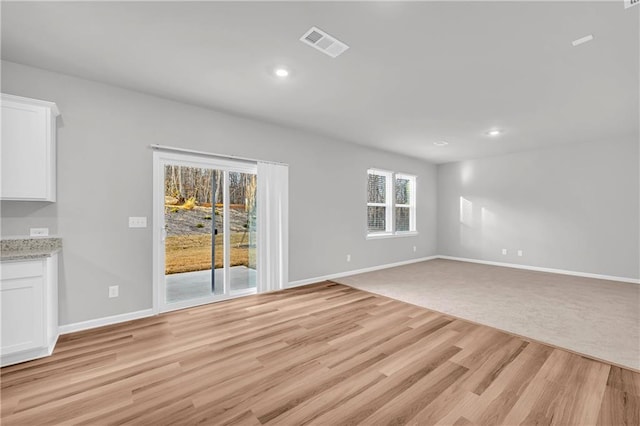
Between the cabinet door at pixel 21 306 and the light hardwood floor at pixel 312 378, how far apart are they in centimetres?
20

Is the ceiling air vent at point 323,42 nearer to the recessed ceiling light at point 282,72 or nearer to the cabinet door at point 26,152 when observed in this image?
the recessed ceiling light at point 282,72

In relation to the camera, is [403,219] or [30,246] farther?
[403,219]

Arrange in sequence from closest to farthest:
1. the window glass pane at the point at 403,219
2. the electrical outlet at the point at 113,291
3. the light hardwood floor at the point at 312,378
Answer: the light hardwood floor at the point at 312,378 → the electrical outlet at the point at 113,291 → the window glass pane at the point at 403,219

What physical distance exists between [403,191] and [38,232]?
674 centimetres

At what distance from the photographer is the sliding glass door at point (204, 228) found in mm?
3584

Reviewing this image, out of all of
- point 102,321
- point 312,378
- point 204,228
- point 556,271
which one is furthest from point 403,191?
point 102,321

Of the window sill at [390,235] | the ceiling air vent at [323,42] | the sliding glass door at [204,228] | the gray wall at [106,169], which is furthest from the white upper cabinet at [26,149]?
the window sill at [390,235]

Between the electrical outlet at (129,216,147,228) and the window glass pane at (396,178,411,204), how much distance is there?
217 inches

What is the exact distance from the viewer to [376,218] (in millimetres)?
6504

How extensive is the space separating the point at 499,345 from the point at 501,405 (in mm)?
974

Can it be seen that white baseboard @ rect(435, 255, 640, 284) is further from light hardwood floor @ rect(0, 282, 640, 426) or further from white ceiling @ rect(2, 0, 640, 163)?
light hardwood floor @ rect(0, 282, 640, 426)

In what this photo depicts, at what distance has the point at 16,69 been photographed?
271cm

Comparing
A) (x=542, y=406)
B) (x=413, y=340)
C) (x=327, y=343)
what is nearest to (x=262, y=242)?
(x=327, y=343)

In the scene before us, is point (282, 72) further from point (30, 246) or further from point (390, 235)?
point (390, 235)
